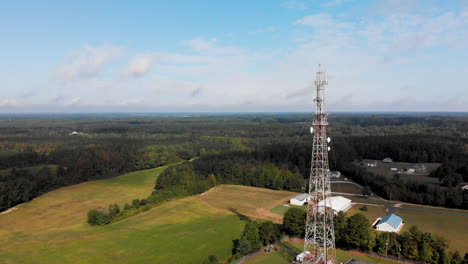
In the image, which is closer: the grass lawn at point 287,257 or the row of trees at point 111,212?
the grass lawn at point 287,257

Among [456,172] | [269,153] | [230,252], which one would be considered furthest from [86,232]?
[456,172]

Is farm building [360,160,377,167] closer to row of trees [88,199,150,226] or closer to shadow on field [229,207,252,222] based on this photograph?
shadow on field [229,207,252,222]

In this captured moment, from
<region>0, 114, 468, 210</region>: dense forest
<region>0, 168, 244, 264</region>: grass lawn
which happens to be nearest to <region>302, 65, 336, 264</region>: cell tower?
<region>0, 168, 244, 264</region>: grass lawn

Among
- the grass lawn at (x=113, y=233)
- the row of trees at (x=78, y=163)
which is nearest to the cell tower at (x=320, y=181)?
the grass lawn at (x=113, y=233)

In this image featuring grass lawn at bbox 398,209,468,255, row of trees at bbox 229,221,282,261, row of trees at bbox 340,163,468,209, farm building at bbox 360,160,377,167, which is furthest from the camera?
farm building at bbox 360,160,377,167

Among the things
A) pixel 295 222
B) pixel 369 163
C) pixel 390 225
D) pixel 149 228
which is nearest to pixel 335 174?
pixel 369 163

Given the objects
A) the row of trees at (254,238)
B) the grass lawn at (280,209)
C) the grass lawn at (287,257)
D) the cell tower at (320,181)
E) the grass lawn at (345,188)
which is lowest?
the grass lawn at (345,188)

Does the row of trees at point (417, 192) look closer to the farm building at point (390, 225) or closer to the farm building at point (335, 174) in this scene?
the farm building at point (335, 174)

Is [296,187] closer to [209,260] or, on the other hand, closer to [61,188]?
[209,260]
